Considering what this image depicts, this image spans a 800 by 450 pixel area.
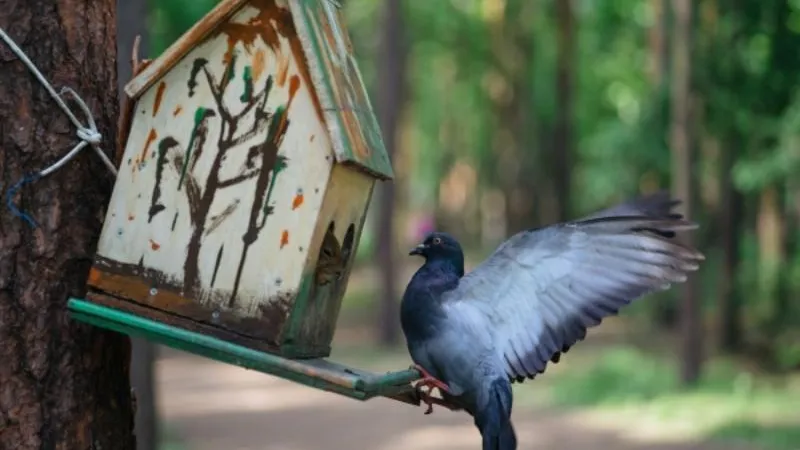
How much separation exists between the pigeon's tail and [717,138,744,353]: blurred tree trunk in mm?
12336

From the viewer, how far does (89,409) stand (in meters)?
2.87

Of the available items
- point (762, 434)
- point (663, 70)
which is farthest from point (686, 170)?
point (663, 70)

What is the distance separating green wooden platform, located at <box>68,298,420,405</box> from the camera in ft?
8.06

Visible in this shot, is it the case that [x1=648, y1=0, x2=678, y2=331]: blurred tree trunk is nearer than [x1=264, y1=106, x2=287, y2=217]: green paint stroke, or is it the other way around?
[x1=264, y1=106, x2=287, y2=217]: green paint stroke

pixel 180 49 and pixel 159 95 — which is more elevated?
pixel 180 49

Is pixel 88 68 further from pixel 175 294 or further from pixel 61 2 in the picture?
pixel 175 294

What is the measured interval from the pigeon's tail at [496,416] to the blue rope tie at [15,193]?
1.35 metres

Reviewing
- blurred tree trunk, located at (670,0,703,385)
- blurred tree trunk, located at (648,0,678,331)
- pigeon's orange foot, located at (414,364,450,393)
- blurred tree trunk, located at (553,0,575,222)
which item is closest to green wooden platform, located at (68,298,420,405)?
pigeon's orange foot, located at (414,364,450,393)

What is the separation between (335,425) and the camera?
11844 mm

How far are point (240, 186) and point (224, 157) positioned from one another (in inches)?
3.6

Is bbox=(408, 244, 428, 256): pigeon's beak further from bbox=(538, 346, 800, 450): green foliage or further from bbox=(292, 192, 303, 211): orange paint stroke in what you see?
bbox=(538, 346, 800, 450): green foliage

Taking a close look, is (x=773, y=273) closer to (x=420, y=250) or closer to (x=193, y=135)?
(x=420, y=250)

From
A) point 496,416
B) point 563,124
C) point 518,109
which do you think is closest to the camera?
point 496,416

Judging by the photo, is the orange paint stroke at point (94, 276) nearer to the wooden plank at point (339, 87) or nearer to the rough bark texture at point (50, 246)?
the rough bark texture at point (50, 246)
